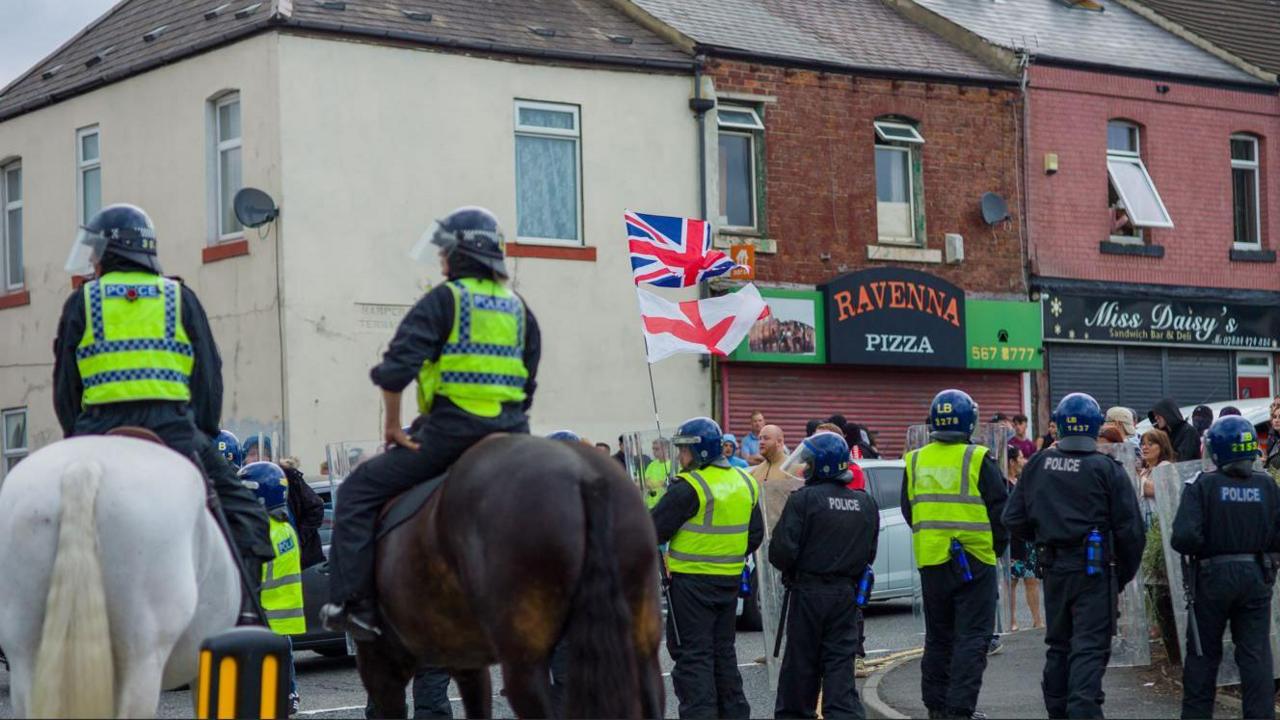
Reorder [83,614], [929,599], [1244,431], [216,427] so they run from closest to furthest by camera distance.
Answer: [83,614] < [216,427] < [1244,431] < [929,599]

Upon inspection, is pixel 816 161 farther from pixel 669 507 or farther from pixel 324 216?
pixel 669 507

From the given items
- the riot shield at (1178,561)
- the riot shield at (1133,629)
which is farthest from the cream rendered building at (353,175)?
the riot shield at (1178,561)

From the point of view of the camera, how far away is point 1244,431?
11664 mm

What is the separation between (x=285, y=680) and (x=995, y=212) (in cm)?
2240

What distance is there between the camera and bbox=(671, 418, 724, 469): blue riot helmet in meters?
12.5

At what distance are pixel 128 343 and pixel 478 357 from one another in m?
1.42

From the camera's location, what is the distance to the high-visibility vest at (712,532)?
12.5 m

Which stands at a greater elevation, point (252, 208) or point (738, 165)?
point (738, 165)

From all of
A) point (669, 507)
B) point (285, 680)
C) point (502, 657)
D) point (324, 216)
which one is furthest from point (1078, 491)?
point (324, 216)

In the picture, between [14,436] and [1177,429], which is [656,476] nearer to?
[1177,429]

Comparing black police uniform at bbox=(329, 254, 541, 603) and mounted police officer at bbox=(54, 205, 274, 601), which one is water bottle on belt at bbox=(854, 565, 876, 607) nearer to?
black police uniform at bbox=(329, 254, 541, 603)

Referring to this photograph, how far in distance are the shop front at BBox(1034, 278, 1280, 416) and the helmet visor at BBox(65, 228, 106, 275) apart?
22090 mm

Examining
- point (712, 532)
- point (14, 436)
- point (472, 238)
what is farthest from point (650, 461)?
point (14, 436)

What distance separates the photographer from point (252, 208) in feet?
76.3
